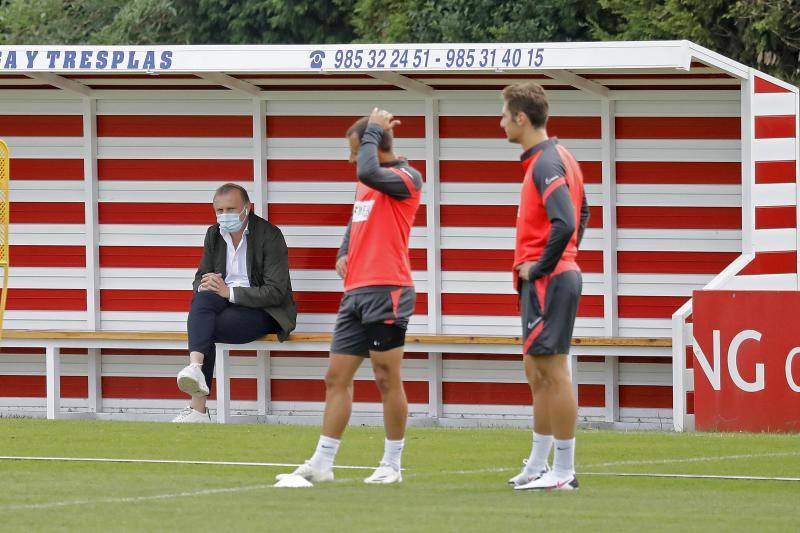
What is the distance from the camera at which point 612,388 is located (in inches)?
505

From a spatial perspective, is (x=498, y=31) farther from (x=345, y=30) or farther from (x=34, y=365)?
(x=34, y=365)

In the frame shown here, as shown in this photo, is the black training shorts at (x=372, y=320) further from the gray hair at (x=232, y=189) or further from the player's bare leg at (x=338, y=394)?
the gray hair at (x=232, y=189)

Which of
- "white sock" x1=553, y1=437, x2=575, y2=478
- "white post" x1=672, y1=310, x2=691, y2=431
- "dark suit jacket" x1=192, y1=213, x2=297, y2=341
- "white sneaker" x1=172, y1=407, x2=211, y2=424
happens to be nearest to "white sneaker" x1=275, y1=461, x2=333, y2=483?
"white sock" x1=553, y1=437, x2=575, y2=478

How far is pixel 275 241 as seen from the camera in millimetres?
12641

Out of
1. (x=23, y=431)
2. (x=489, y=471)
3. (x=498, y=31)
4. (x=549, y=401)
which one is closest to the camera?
(x=549, y=401)

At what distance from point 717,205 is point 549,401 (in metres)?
4.70

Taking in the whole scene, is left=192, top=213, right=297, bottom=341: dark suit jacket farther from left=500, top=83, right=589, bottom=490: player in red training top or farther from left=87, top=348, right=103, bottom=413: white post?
left=500, top=83, right=589, bottom=490: player in red training top

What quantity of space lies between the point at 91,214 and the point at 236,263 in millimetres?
1516

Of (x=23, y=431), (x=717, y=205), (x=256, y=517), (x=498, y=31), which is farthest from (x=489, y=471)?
(x=498, y=31)

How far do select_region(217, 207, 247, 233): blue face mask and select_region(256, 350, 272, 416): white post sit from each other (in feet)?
3.87

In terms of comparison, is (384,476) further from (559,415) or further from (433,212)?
(433,212)

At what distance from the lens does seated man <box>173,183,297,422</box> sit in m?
12.4

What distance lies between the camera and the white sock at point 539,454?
8.31 metres

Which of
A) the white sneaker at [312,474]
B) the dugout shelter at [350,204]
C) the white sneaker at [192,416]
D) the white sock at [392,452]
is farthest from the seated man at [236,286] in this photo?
the white sock at [392,452]
